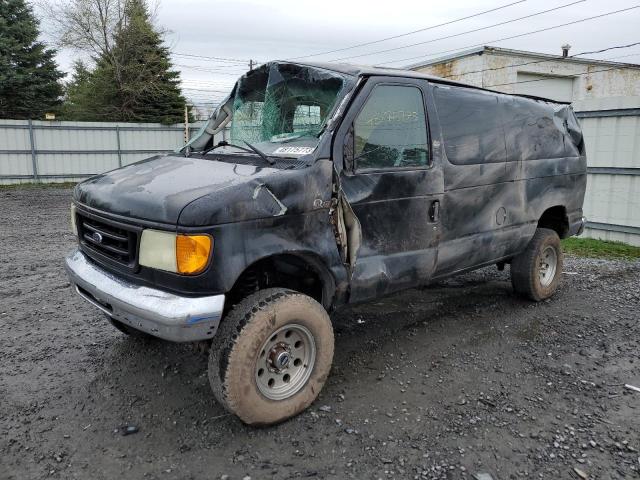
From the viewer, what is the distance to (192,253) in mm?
2725

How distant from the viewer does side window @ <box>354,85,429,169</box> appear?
3.51 m

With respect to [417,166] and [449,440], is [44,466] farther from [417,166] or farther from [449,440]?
[417,166]

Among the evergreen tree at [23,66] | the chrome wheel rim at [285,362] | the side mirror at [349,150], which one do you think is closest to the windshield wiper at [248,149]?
the side mirror at [349,150]

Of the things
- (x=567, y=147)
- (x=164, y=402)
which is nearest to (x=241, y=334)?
(x=164, y=402)

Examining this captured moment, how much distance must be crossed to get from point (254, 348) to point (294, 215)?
824 millimetres

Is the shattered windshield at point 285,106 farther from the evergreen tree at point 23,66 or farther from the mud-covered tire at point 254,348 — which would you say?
the evergreen tree at point 23,66

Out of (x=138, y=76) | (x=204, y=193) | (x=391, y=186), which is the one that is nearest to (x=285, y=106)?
(x=391, y=186)

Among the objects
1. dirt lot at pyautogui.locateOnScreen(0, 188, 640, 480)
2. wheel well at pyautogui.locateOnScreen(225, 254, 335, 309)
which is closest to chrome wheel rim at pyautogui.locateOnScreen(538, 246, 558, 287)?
dirt lot at pyautogui.locateOnScreen(0, 188, 640, 480)

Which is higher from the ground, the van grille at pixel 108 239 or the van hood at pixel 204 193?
the van hood at pixel 204 193

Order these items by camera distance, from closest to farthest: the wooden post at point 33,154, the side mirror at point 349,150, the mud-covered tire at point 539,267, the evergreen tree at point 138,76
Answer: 1. the side mirror at point 349,150
2. the mud-covered tire at point 539,267
3. the wooden post at point 33,154
4. the evergreen tree at point 138,76

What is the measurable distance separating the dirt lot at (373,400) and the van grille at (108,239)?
1007 mm

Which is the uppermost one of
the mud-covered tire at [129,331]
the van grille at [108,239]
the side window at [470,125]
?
the side window at [470,125]

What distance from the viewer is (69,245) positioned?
27.3ft

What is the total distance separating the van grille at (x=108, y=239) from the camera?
2.99 m
